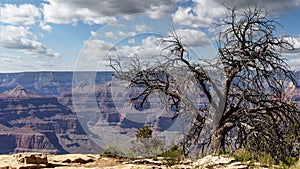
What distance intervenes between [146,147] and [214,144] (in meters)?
4.54

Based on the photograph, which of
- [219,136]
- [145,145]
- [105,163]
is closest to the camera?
[105,163]

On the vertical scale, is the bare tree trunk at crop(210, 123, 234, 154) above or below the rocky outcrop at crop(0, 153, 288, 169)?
above

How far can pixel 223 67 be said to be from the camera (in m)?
15.9

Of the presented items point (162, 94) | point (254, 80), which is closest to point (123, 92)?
point (162, 94)

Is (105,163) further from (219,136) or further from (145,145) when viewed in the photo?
(145,145)

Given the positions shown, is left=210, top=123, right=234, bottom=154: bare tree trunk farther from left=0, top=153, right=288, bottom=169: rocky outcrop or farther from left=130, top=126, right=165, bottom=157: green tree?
left=0, top=153, right=288, bottom=169: rocky outcrop

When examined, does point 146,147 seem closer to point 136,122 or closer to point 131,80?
point 136,122

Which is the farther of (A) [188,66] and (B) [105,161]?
(A) [188,66]

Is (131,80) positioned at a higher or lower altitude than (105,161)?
higher

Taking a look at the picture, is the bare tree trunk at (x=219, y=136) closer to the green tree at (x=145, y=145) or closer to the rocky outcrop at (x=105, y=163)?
the green tree at (x=145, y=145)

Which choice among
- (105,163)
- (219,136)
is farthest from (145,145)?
(105,163)

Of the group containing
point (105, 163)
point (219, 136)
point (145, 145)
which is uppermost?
point (219, 136)

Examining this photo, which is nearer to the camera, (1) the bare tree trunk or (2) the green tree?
(1) the bare tree trunk

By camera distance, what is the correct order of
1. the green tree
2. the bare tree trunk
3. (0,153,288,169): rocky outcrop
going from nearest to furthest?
(0,153,288,169): rocky outcrop < the bare tree trunk < the green tree
